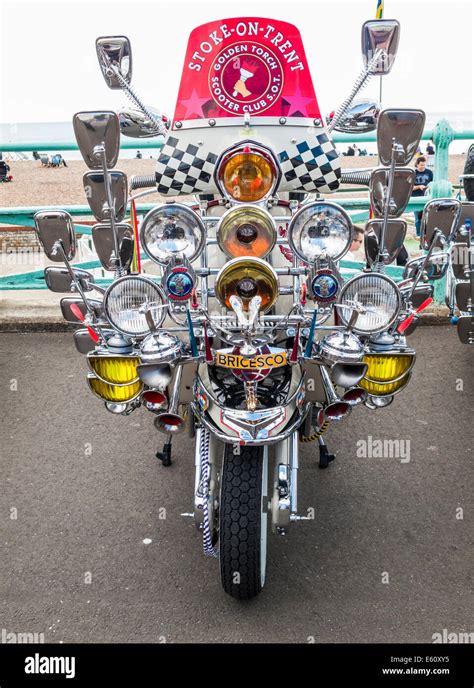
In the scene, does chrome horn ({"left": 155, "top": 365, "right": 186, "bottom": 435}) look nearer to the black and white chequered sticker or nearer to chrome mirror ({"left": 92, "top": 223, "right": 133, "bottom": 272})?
chrome mirror ({"left": 92, "top": 223, "right": 133, "bottom": 272})

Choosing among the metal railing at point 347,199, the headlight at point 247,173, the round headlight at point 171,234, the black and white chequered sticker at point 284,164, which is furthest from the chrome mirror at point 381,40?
the metal railing at point 347,199

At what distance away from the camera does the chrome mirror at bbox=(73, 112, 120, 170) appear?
7.86 ft

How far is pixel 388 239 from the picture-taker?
2.59m

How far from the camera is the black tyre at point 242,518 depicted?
2.46 m

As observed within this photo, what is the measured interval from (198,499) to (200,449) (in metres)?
0.22

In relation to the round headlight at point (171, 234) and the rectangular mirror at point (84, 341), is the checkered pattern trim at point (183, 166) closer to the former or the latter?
the round headlight at point (171, 234)

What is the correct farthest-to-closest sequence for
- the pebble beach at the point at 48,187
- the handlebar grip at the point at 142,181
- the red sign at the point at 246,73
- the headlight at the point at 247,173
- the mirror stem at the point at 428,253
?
the pebble beach at the point at 48,187
the handlebar grip at the point at 142,181
the red sign at the point at 246,73
the mirror stem at the point at 428,253
the headlight at the point at 247,173

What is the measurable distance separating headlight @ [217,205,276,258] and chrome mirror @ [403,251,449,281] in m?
0.69

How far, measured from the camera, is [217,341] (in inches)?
108

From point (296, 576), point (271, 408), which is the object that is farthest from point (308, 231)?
point (296, 576)

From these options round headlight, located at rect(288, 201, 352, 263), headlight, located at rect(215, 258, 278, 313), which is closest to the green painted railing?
round headlight, located at rect(288, 201, 352, 263)

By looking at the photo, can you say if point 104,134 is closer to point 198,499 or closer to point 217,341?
point 217,341

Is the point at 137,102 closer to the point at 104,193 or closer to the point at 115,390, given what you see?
the point at 104,193

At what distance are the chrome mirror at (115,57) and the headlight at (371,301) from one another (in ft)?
4.88
